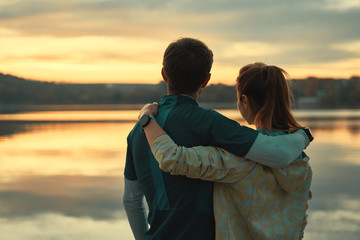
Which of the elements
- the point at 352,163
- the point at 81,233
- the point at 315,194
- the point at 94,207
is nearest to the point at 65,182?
the point at 94,207

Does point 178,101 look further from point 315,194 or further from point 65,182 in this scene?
point 65,182

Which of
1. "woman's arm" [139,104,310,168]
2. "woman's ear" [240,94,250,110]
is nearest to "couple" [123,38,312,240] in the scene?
"woman's arm" [139,104,310,168]

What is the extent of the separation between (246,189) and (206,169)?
0.55 ft

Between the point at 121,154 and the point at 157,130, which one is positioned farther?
the point at 121,154

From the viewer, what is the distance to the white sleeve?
1.38 metres

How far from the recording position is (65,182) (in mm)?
6207

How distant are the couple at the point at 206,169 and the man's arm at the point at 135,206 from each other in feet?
0.46

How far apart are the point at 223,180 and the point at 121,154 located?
299 inches

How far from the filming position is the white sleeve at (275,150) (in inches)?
54.4

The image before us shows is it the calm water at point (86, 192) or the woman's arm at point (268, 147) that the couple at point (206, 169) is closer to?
the woman's arm at point (268, 147)

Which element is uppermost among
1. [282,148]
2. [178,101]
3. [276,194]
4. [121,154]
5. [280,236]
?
[178,101]

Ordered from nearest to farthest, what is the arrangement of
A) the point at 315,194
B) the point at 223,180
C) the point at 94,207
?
the point at 223,180 < the point at 94,207 < the point at 315,194

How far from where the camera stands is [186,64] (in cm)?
143

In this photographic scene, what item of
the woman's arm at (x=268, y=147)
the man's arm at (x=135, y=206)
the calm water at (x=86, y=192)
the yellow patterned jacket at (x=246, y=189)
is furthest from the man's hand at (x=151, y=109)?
the calm water at (x=86, y=192)
